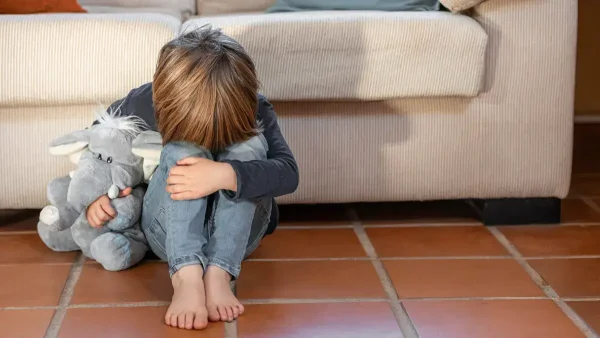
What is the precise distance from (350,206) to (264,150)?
68 cm

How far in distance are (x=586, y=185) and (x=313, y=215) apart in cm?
88

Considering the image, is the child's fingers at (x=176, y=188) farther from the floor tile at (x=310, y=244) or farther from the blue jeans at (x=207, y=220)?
the floor tile at (x=310, y=244)

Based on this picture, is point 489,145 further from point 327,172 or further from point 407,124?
point 327,172

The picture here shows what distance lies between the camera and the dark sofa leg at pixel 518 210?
6.88ft

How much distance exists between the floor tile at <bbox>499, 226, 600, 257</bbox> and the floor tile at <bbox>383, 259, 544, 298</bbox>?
4.8 inches

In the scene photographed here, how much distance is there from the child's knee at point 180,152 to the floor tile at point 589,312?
0.71 metres

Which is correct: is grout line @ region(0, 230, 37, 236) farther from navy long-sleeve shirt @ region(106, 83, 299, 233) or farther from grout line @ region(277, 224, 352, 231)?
grout line @ region(277, 224, 352, 231)

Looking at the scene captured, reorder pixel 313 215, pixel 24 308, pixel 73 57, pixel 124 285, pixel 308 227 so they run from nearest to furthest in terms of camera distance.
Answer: pixel 24 308 < pixel 124 285 < pixel 73 57 < pixel 308 227 < pixel 313 215

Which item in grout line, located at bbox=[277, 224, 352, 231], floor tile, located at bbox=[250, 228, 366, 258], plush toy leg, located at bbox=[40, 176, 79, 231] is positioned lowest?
grout line, located at bbox=[277, 224, 352, 231]

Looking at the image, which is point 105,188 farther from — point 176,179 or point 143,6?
point 143,6

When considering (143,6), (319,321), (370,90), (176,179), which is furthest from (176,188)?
(143,6)

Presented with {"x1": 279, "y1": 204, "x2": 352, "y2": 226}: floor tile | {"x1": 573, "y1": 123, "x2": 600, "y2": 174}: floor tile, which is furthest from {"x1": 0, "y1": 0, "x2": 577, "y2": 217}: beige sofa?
{"x1": 573, "y1": 123, "x2": 600, "y2": 174}: floor tile

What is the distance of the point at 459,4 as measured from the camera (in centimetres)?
199

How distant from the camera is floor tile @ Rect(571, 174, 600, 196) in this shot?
2463mm
